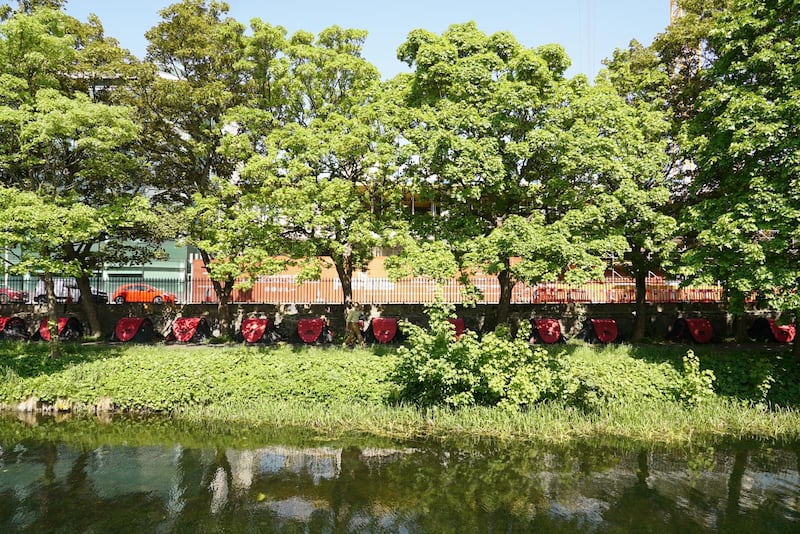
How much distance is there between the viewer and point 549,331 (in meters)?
16.4

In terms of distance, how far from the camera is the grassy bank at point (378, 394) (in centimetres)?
1079

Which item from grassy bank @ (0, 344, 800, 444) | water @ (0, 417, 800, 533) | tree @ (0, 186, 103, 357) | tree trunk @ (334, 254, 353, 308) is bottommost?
water @ (0, 417, 800, 533)

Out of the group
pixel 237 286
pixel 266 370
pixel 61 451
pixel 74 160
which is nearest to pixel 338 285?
pixel 237 286

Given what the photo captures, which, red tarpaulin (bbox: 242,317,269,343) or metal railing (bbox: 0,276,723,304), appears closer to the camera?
red tarpaulin (bbox: 242,317,269,343)

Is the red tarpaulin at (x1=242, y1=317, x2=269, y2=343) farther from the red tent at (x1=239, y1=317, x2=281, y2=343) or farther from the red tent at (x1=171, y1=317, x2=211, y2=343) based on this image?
the red tent at (x1=171, y1=317, x2=211, y2=343)

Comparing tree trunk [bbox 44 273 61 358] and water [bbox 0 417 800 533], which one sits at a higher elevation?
tree trunk [bbox 44 273 61 358]

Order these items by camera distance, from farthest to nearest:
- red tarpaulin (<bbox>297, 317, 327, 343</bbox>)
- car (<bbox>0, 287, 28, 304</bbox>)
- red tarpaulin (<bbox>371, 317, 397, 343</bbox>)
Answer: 1. car (<bbox>0, 287, 28, 304</bbox>)
2. red tarpaulin (<bbox>297, 317, 327, 343</bbox>)
3. red tarpaulin (<bbox>371, 317, 397, 343</bbox>)

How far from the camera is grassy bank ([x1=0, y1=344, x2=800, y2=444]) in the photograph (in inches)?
425

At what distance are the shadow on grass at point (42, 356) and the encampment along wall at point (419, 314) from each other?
2.16 metres

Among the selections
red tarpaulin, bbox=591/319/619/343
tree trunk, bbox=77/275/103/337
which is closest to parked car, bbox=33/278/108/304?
tree trunk, bbox=77/275/103/337

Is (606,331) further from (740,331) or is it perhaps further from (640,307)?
(740,331)

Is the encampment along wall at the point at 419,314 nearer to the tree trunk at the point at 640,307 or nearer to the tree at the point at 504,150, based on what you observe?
the tree trunk at the point at 640,307

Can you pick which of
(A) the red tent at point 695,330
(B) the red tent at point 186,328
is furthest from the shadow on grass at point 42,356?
(A) the red tent at point 695,330

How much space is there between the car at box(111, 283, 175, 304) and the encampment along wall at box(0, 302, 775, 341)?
93 cm
